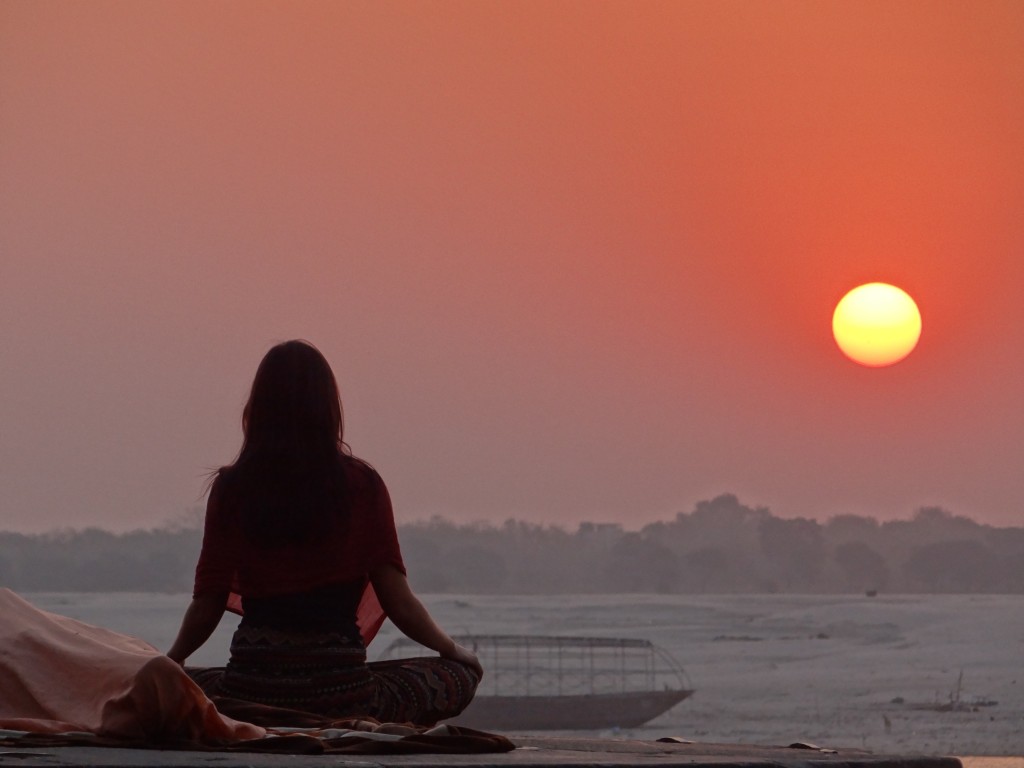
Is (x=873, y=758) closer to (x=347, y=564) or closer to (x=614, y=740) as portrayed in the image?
(x=614, y=740)

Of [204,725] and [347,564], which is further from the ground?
[347,564]

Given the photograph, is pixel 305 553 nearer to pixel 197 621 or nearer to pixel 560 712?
pixel 197 621

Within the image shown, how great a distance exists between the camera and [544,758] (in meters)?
3.58

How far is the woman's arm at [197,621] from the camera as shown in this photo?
14.6 ft

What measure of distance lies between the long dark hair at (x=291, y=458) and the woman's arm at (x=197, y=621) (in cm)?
22

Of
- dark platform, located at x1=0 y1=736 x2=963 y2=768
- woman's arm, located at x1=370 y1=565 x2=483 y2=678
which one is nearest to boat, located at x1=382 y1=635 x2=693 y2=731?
woman's arm, located at x1=370 y1=565 x2=483 y2=678

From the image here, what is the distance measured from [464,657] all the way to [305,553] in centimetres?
55

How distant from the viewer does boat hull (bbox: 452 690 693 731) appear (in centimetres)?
6775

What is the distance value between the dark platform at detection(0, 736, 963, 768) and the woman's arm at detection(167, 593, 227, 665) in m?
0.93

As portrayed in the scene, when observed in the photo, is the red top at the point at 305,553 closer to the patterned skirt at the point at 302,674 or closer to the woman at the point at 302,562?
the woman at the point at 302,562

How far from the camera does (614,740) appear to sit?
16.0 feet

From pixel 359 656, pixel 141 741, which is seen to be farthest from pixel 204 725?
pixel 359 656

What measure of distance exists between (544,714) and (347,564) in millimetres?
66126

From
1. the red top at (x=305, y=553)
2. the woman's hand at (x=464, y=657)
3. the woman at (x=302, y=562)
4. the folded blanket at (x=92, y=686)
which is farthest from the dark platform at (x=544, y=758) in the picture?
the red top at (x=305, y=553)
